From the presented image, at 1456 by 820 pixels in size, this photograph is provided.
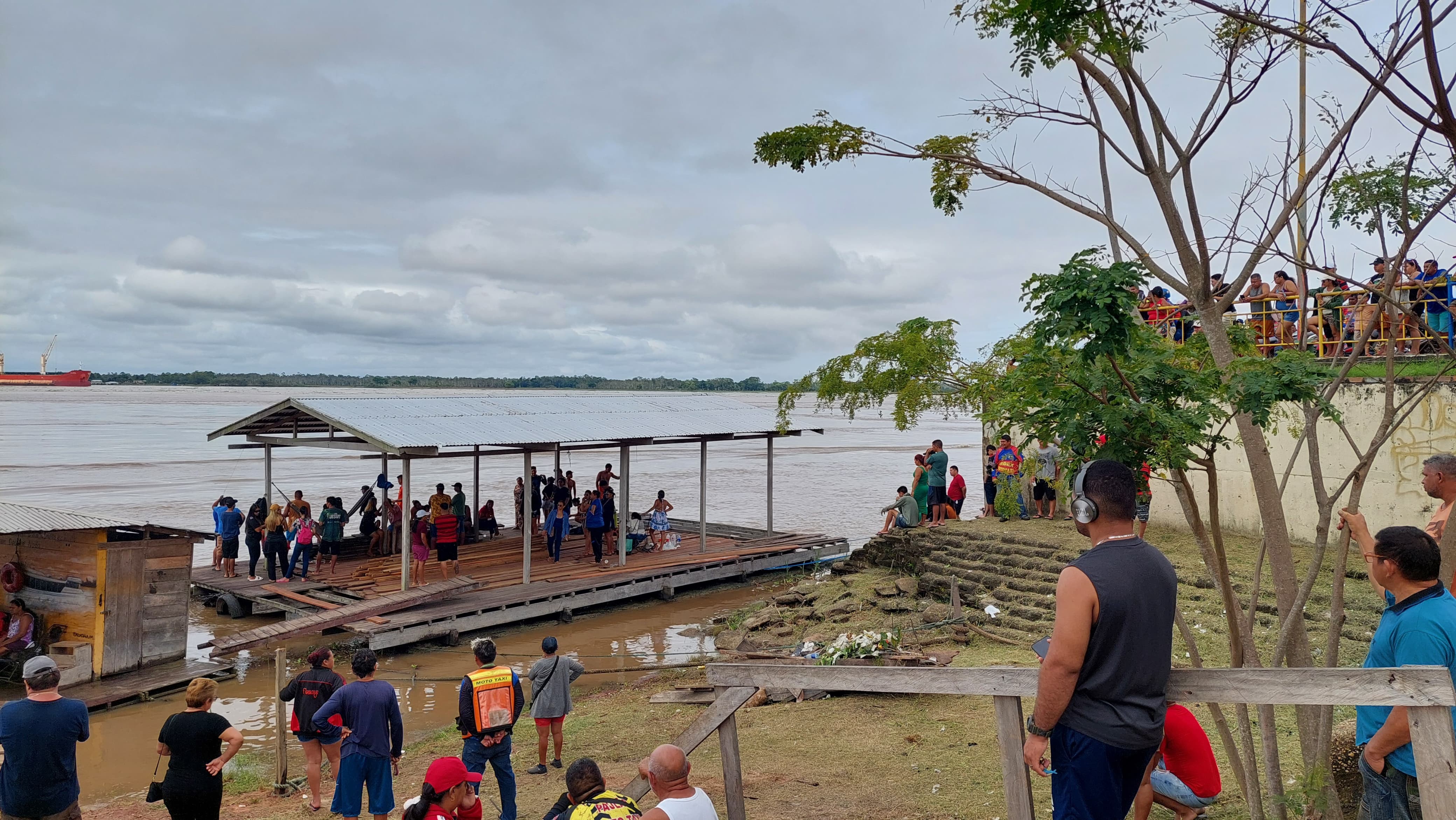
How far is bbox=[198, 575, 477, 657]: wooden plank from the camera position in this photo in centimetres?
1291

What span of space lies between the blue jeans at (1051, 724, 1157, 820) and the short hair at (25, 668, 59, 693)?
553 centimetres

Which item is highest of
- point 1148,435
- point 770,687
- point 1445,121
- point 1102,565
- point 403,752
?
point 1445,121

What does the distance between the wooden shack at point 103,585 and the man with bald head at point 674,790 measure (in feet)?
35.2

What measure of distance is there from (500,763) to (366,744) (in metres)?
0.95

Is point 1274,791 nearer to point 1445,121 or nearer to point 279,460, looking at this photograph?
point 1445,121

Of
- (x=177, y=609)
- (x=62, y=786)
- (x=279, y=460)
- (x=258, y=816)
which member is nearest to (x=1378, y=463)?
(x=258, y=816)

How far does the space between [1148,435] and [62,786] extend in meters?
6.50

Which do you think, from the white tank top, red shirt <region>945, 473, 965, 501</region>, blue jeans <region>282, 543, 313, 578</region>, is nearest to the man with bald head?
the white tank top

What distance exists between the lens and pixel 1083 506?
3.14 m

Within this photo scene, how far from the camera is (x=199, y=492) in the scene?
34.7 metres

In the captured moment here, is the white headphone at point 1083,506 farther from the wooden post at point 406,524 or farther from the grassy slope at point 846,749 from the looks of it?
the wooden post at point 406,524

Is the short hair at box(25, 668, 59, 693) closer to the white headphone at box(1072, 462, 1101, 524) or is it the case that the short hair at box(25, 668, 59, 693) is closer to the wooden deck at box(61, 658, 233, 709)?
the white headphone at box(1072, 462, 1101, 524)

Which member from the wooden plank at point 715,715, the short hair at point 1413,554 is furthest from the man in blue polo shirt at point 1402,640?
the wooden plank at point 715,715

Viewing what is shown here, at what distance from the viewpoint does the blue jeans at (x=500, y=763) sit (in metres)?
6.84
